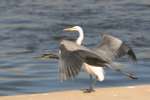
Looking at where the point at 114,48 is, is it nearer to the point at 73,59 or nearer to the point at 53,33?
the point at 73,59

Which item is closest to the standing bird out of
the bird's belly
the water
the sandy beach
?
the bird's belly

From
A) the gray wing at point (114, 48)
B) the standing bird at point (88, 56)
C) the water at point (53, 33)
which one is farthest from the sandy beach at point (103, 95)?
the water at point (53, 33)

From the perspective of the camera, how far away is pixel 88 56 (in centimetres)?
927

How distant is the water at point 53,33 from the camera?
13461 millimetres

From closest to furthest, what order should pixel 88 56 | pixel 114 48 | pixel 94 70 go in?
pixel 88 56
pixel 94 70
pixel 114 48

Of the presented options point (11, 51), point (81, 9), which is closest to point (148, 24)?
point (81, 9)

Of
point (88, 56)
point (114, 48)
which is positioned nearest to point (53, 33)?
point (114, 48)

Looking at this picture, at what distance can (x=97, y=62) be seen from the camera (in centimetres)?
941

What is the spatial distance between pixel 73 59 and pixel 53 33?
1009 centimetres

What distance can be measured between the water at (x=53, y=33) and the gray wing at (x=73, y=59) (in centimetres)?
322

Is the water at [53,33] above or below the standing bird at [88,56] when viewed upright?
below

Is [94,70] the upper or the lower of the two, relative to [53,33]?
upper

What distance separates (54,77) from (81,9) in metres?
8.15

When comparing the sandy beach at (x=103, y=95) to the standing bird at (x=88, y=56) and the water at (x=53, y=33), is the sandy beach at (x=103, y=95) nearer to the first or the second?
the standing bird at (x=88, y=56)
